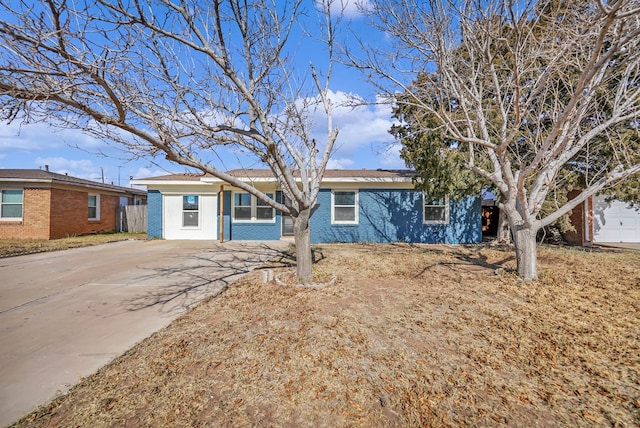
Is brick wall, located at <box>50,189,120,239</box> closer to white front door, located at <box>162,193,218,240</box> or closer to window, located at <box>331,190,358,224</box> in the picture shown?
white front door, located at <box>162,193,218,240</box>

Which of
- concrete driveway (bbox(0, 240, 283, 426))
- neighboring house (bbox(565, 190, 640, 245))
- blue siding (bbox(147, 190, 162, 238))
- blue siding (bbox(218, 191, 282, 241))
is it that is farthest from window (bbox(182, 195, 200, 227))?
neighboring house (bbox(565, 190, 640, 245))

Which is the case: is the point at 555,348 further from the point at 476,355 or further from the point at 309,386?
the point at 309,386

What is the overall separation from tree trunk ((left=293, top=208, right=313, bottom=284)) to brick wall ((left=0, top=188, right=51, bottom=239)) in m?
12.9

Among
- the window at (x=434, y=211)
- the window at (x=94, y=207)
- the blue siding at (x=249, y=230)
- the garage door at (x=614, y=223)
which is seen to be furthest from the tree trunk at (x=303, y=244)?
the window at (x=94, y=207)

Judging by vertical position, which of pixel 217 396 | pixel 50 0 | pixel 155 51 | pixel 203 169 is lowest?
pixel 217 396

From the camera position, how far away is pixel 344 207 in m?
12.1

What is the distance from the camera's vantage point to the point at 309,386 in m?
2.39

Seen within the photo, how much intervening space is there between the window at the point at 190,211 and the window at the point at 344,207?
6144mm

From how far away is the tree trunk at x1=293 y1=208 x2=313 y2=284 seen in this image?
533 cm

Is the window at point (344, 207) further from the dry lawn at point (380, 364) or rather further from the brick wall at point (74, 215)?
the brick wall at point (74, 215)

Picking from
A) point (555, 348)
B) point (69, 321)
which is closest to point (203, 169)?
point (69, 321)

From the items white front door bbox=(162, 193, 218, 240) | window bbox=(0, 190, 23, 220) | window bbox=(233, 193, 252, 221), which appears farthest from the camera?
white front door bbox=(162, 193, 218, 240)

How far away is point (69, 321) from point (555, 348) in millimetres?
5875

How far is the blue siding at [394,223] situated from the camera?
11.9 m
